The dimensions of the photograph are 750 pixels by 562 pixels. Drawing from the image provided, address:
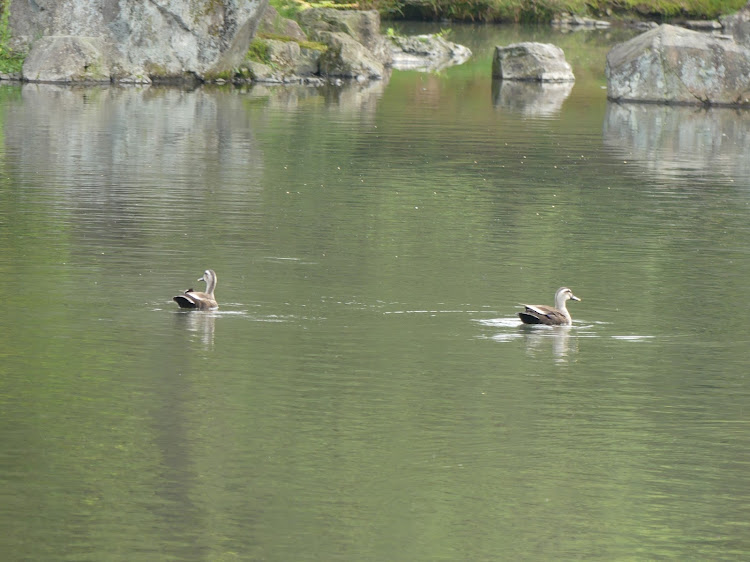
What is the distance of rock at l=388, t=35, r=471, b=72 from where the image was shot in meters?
63.2

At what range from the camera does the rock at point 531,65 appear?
55.4 meters

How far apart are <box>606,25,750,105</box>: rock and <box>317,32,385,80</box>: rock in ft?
29.8

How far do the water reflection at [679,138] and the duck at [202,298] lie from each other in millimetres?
15182

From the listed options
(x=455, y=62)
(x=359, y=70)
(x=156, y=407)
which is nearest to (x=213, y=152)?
(x=156, y=407)

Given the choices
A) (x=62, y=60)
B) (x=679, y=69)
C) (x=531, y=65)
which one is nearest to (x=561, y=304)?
(x=62, y=60)

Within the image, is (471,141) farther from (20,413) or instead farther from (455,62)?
(455,62)

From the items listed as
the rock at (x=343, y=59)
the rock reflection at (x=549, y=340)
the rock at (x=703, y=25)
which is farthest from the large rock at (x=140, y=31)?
the rock at (x=703, y=25)

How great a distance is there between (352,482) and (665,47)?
35.6 m

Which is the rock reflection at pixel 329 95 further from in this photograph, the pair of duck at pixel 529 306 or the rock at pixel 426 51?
the pair of duck at pixel 529 306

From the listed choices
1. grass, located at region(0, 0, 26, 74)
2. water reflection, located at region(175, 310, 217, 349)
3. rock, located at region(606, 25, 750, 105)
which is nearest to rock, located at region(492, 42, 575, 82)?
rock, located at region(606, 25, 750, 105)

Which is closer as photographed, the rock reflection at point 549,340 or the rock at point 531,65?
the rock reflection at point 549,340

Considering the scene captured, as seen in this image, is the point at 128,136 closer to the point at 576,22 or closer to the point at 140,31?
the point at 140,31

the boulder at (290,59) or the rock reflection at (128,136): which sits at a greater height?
the boulder at (290,59)

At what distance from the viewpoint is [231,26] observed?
147 feet
